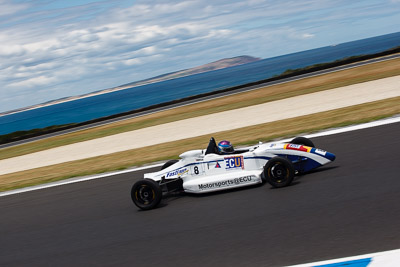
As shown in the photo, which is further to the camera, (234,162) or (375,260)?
(234,162)

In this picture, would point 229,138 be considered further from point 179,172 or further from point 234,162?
point 234,162

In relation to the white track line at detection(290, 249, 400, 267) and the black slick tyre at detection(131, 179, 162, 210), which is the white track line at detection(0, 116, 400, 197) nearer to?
the black slick tyre at detection(131, 179, 162, 210)

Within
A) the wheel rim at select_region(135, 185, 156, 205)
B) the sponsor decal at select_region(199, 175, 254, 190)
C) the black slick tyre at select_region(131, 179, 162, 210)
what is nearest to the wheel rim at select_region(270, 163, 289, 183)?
the sponsor decal at select_region(199, 175, 254, 190)

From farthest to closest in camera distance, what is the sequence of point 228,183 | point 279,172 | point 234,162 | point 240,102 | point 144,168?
point 240,102 < point 144,168 < point 234,162 < point 228,183 < point 279,172

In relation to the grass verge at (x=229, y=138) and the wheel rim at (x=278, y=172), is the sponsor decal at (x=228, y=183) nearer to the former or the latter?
the wheel rim at (x=278, y=172)

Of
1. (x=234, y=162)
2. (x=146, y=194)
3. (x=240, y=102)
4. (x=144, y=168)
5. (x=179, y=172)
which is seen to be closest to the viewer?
(x=234, y=162)

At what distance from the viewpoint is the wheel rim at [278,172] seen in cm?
799

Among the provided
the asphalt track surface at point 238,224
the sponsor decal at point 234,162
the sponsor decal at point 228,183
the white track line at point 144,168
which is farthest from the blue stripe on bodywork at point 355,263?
the white track line at point 144,168

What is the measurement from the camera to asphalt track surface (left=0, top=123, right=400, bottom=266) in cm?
559

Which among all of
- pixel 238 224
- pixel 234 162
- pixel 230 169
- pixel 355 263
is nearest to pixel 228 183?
pixel 230 169

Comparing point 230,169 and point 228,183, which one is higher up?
point 230,169

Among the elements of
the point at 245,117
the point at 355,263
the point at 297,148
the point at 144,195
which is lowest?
the point at 355,263

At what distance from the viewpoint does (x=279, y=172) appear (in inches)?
316

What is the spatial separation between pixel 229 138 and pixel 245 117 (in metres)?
5.45
